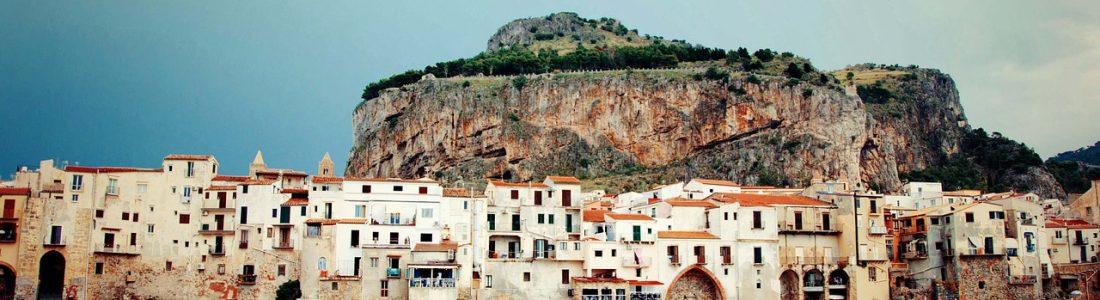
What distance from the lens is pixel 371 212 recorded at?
212 ft

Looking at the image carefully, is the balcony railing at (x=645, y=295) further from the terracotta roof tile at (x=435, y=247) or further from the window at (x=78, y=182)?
the window at (x=78, y=182)

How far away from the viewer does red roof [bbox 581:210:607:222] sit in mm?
68500

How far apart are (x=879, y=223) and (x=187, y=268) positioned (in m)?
44.0

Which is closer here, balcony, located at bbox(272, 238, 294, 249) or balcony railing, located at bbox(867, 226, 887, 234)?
Answer: balcony, located at bbox(272, 238, 294, 249)

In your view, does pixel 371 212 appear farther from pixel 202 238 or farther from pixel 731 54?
pixel 731 54

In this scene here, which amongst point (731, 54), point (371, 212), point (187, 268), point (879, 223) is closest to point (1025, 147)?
point (731, 54)

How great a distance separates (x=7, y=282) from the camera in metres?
62.0

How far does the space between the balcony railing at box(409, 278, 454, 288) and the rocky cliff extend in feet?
180

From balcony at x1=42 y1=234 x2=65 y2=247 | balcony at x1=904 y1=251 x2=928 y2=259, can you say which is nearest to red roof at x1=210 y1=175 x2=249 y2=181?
balcony at x1=42 y1=234 x2=65 y2=247

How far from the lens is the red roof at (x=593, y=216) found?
68500mm

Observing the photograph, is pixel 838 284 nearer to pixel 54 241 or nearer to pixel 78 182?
pixel 78 182

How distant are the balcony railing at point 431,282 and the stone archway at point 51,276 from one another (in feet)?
67.0

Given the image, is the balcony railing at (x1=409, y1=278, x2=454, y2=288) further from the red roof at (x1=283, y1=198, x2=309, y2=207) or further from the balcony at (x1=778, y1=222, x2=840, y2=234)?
the balcony at (x1=778, y1=222, x2=840, y2=234)

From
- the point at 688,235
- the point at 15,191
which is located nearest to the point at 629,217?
the point at 688,235
